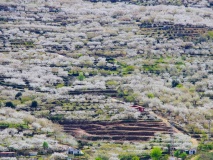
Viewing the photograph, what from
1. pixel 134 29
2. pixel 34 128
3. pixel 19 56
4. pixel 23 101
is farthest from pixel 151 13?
pixel 34 128

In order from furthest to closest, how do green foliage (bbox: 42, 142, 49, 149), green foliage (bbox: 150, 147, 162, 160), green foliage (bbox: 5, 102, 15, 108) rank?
green foliage (bbox: 5, 102, 15, 108) → green foliage (bbox: 42, 142, 49, 149) → green foliage (bbox: 150, 147, 162, 160)

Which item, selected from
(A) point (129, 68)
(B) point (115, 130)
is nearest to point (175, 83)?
(A) point (129, 68)

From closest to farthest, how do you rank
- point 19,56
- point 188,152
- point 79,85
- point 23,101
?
point 188,152 < point 23,101 < point 79,85 < point 19,56

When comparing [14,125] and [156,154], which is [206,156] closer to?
[156,154]

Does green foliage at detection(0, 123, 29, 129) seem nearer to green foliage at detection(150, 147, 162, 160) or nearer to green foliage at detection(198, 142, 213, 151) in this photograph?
green foliage at detection(150, 147, 162, 160)

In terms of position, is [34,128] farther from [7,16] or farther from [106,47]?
[7,16]

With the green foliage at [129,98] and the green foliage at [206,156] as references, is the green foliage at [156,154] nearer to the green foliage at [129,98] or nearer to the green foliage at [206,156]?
the green foliage at [206,156]

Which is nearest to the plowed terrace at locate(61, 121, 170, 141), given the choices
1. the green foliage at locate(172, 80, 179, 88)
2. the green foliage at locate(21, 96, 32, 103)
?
the green foliage at locate(21, 96, 32, 103)
